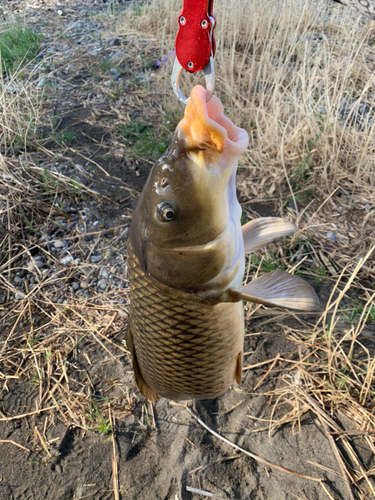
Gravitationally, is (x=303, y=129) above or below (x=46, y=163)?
above

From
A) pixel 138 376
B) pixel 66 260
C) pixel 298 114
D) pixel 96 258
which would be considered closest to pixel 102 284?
pixel 96 258

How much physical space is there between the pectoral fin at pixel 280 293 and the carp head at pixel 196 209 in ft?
0.23

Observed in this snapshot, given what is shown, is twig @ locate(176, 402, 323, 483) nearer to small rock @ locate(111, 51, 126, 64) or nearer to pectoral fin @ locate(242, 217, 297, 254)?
pectoral fin @ locate(242, 217, 297, 254)

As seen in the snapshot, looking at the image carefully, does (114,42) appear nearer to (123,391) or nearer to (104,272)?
(104,272)

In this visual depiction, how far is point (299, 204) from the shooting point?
128 inches

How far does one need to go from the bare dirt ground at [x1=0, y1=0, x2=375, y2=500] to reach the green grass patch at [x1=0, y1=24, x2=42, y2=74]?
8.12 feet

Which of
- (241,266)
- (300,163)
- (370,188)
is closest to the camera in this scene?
(241,266)

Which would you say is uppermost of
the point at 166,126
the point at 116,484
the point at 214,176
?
the point at 214,176

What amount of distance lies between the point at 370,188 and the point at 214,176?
255cm

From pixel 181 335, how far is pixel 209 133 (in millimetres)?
687

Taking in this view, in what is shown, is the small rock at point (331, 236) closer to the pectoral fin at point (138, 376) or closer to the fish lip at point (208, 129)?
the pectoral fin at point (138, 376)

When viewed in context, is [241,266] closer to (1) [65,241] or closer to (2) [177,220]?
(2) [177,220]

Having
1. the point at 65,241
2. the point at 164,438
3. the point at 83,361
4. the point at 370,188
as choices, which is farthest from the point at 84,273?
the point at 370,188

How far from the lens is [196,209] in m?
1.14
